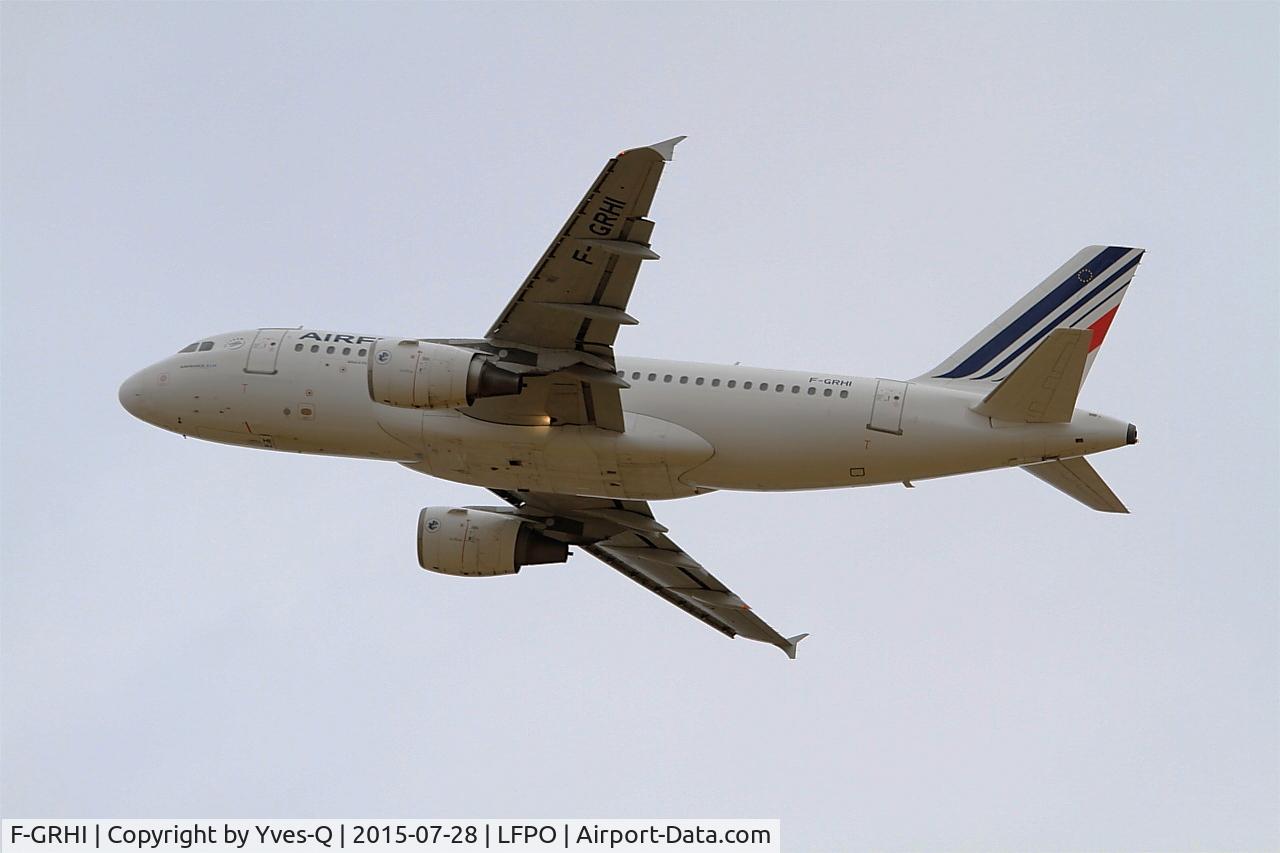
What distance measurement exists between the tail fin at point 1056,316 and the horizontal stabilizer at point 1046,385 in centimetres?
266

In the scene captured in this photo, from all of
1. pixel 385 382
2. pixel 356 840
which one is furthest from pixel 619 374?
pixel 356 840

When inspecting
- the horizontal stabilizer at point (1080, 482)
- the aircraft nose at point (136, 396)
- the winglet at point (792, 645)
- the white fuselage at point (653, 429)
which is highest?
the aircraft nose at point (136, 396)

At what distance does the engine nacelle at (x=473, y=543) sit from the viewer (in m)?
42.3

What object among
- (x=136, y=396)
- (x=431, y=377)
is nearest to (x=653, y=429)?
(x=431, y=377)

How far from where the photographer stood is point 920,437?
35250mm

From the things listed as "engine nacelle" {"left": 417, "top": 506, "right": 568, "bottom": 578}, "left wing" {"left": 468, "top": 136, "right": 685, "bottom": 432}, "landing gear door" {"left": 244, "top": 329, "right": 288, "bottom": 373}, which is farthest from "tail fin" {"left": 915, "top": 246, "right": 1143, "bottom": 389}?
"landing gear door" {"left": 244, "top": 329, "right": 288, "bottom": 373}

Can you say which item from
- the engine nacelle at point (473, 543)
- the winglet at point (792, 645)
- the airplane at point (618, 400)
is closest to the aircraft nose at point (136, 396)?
the airplane at point (618, 400)

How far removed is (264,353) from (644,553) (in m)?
11.6

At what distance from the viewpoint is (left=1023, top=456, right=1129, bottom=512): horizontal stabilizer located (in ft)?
116

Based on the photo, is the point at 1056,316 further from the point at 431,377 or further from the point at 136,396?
the point at 136,396

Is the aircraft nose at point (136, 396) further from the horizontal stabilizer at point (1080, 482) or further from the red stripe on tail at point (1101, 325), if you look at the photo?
the red stripe on tail at point (1101, 325)

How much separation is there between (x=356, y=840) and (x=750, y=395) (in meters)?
12.6

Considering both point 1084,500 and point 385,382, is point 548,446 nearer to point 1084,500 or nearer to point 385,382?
point 385,382

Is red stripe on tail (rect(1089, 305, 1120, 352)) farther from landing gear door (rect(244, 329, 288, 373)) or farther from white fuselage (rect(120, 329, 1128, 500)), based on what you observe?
landing gear door (rect(244, 329, 288, 373))
